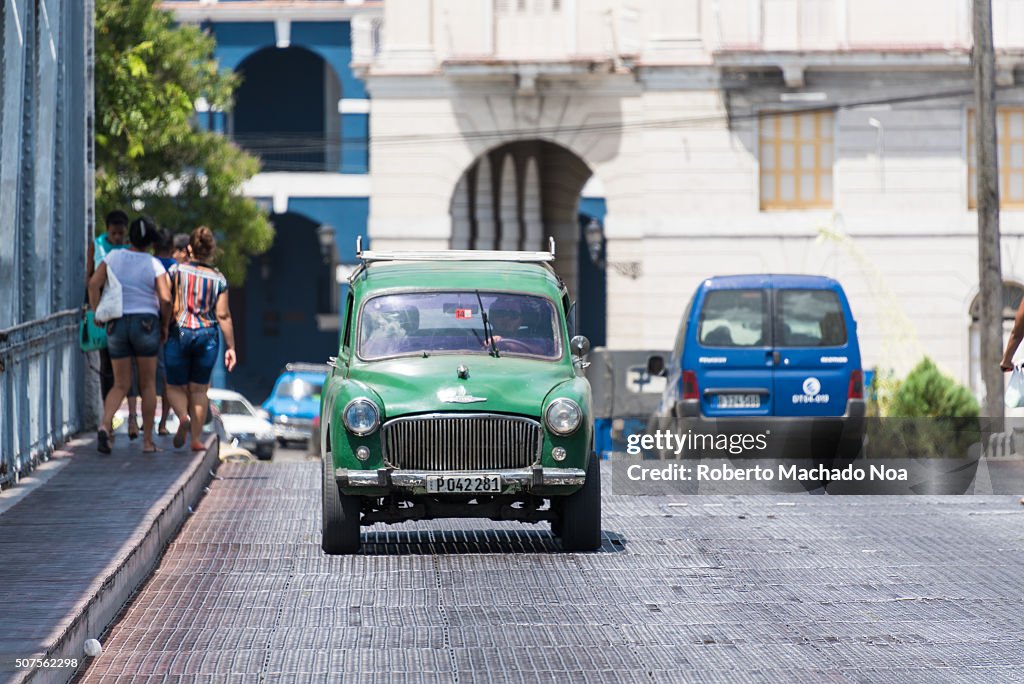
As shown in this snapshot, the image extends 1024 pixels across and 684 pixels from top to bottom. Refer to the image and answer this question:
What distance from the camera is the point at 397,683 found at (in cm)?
842

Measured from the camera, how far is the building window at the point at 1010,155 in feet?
120

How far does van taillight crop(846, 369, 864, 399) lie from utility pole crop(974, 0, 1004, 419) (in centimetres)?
637

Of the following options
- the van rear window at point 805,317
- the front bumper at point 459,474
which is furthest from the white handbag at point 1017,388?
the van rear window at point 805,317

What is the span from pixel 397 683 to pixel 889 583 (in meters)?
3.79

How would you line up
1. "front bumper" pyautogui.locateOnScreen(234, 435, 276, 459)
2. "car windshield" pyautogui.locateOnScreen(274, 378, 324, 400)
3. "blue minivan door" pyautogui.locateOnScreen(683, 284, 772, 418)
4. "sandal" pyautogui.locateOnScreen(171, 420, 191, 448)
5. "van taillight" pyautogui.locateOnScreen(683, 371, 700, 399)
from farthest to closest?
"car windshield" pyautogui.locateOnScreen(274, 378, 324, 400) < "front bumper" pyautogui.locateOnScreen(234, 435, 276, 459) < "van taillight" pyautogui.locateOnScreen(683, 371, 700, 399) < "blue minivan door" pyautogui.locateOnScreen(683, 284, 772, 418) < "sandal" pyautogui.locateOnScreen(171, 420, 191, 448)

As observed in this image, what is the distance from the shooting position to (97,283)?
1582cm

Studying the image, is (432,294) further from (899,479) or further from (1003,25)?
(1003,25)

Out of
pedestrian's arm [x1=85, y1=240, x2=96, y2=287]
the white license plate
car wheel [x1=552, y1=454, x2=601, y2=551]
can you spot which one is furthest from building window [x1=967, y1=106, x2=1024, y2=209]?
the white license plate

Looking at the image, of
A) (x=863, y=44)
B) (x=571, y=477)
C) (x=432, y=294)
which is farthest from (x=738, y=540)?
(x=863, y=44)

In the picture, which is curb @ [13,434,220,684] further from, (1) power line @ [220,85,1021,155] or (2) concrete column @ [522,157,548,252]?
(2) concrete column @ [522,157,548,252]

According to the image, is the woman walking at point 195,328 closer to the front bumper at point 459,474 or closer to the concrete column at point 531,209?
the front bumper at point 459,474

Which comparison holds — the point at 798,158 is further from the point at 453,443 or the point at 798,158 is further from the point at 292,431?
the point at 453,443

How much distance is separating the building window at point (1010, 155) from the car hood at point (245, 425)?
1398 centimetres

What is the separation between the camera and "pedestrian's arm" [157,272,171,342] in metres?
15.7
